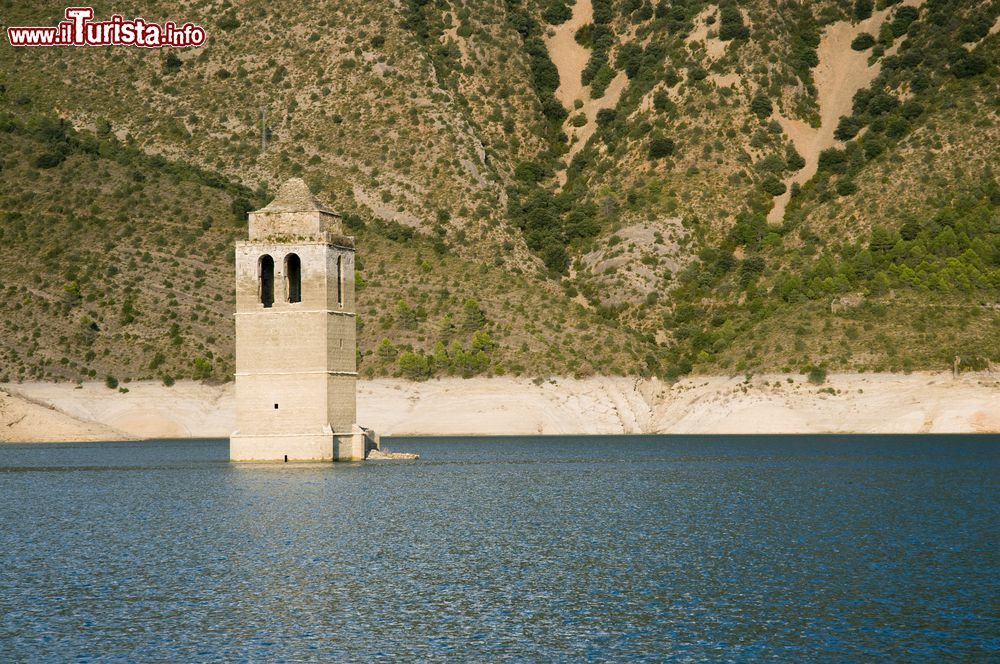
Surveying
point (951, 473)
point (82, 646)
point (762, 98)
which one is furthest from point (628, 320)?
point (82, 646)

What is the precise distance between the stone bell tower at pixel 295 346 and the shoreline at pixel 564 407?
1463 inches

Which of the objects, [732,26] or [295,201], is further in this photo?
[732,26]

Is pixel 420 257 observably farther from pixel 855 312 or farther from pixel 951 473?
pixel 951 473

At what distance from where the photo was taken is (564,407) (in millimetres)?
102000

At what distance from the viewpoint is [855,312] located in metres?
103

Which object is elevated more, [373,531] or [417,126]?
[417,126]

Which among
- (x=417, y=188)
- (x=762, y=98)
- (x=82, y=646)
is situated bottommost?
(x=82, y=646)

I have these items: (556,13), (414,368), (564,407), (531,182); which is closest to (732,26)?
(531,182)

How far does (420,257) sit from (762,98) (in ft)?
116

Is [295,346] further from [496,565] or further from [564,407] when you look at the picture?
[564,407]

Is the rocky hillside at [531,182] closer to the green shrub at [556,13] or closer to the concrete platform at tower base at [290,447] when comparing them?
the green shrub at [556,13]

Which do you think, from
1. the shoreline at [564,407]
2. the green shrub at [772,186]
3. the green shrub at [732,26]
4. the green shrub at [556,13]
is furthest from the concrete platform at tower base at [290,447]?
the green shrub at [556,13]

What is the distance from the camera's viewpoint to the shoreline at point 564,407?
95500 mm

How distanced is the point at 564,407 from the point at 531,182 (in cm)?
3587
